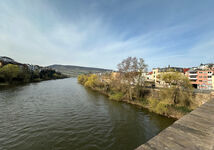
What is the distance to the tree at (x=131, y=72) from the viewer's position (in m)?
22.8

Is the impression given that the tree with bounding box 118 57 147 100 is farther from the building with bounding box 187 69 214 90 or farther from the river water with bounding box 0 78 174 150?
the building with bounding box 187 69 214 90

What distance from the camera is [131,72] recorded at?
23.0 meters

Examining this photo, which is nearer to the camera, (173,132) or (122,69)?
(173,132)

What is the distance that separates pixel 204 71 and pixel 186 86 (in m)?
32.4

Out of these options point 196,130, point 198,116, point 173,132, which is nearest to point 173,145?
point 173,132

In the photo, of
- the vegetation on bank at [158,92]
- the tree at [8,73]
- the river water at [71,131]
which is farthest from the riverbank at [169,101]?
the tree at [8,73]

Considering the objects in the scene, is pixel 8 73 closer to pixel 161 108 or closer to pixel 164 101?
pixel 161 108

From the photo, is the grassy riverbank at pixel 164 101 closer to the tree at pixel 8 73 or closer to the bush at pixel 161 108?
the bush at pixel 161 108

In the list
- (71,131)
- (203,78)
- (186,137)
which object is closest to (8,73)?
(71,131)

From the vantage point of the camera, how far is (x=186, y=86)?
712 inches

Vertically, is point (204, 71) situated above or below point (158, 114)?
above

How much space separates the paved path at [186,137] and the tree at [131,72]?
2054 cm

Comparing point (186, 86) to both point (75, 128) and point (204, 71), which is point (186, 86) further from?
point (204, 71)

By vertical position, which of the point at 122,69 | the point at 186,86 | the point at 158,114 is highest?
the point at 122,69
